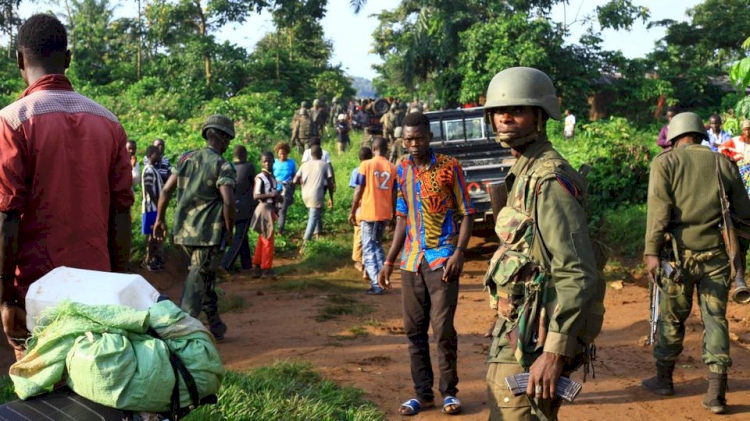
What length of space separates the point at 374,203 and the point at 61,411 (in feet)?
25.2

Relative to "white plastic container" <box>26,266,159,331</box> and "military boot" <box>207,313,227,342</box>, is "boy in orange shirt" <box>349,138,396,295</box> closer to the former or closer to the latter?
"military boot" <box>207,313,227,342</box>

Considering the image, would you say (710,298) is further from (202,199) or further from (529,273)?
(202,199)

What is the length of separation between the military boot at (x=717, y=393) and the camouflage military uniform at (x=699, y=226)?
0.05m

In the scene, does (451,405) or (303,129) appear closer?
(451,405)

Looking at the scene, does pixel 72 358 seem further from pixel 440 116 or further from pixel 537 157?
pixel 440 116

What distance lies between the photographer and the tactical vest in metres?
3.16

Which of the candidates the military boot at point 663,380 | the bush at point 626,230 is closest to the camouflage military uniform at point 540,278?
the military boot at point 663,380

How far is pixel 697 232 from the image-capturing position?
5.77m

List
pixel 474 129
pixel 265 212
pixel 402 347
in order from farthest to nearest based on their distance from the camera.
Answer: pixel 474 129
pixel 265 212
pixel 402 347

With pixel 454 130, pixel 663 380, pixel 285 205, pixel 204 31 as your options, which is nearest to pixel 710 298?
pixel 663 380

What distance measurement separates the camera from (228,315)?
30.8ft

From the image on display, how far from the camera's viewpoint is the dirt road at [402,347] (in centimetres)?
594

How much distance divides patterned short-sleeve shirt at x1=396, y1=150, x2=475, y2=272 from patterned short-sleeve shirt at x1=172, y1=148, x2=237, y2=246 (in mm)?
2109

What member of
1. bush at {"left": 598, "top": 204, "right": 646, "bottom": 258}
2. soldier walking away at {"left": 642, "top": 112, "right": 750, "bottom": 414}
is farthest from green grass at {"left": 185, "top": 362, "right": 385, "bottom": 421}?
bush at {"left": 598, "top": 204, "right": 646, "bottom": 258}
